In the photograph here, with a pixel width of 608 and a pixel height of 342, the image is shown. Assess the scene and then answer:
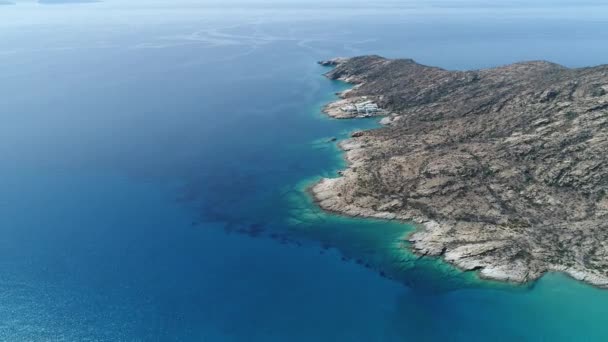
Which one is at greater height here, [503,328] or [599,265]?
[599,265]

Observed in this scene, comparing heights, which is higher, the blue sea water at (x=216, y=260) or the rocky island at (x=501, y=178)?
the rocky island at (x=501, y=178)

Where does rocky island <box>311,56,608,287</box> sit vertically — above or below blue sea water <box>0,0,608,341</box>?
above

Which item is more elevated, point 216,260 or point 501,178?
point 501,178

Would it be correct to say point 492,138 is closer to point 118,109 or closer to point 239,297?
point 239,297

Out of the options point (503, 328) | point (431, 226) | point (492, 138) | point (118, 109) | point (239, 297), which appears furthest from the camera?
point (118, 109)

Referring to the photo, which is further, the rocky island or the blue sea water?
the rocky island

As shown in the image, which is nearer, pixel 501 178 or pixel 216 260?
pixel 216 260

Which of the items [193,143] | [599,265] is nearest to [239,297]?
[599,265]

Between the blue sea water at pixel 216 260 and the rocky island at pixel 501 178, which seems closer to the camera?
the blue sea water at pixel 216 260
